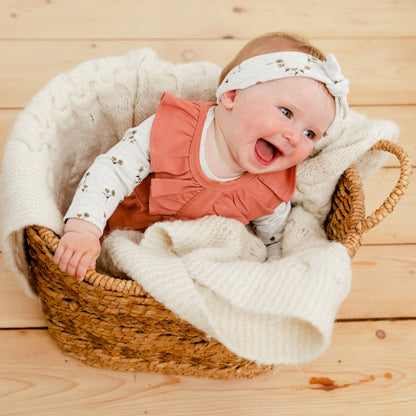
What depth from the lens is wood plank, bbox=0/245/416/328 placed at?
932 millimetres

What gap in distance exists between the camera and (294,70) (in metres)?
0.72

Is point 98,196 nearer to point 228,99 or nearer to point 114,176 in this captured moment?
point 114,176

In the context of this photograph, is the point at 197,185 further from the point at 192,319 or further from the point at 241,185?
the point at 192,319

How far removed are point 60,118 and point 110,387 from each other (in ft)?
1.55

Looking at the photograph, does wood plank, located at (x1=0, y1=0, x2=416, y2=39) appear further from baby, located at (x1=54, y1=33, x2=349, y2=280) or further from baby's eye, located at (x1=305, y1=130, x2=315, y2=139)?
baby's eye, located at (x1=305, y1=130, x2=315, y2=139)

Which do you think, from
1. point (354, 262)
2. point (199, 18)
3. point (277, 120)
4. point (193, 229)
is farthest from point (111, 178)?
point (199, 18)

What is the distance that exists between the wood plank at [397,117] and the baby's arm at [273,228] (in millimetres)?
397

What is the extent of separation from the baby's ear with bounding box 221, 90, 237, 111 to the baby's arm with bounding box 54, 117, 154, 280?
0.14m

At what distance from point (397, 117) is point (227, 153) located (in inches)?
25.8

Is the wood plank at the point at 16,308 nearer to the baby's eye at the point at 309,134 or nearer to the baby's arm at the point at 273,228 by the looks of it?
the baby's arm at the point at 273,228

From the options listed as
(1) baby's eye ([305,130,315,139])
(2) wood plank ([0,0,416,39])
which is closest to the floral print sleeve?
(1) baby's eye ([305,130,315,139])

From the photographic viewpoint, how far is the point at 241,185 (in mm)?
854

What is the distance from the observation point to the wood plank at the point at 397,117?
117 centimetres

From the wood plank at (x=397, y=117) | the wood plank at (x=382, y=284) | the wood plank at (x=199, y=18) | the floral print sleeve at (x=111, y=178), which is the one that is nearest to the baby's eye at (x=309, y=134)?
the floral print sleeve at (x=111, y=178)
